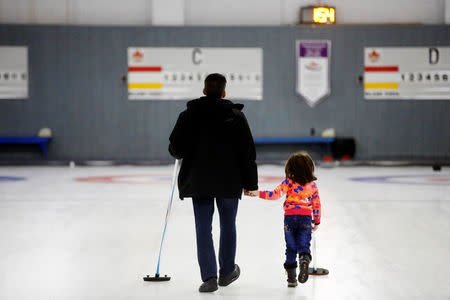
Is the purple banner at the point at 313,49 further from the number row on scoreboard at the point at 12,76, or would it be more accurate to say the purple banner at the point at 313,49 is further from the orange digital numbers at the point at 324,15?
the number row on scoreboard at the point at 12,76

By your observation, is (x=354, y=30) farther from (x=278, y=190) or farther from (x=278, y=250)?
(x=278, y=190)

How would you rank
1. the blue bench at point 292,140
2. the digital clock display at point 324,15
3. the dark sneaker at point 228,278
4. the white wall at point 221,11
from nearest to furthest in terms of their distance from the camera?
the dark sneaker at point 228,278 < the digital clock display at point 324,15 < the blue bench at point 292,140 < the white wall at point 221,11

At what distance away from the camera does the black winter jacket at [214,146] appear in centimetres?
312

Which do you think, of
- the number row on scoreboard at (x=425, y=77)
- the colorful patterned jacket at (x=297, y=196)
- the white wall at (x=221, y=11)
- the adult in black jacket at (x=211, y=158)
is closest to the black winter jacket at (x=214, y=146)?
the adult in black jacket at (x=211, y=158)

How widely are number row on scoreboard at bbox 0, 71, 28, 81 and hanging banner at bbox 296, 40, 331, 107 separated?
6117 millimetres

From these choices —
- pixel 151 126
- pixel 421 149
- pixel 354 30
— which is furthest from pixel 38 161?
pixel 421 149

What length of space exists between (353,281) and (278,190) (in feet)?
2.24

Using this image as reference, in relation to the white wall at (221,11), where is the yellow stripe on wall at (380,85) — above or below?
below

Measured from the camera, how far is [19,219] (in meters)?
5.66

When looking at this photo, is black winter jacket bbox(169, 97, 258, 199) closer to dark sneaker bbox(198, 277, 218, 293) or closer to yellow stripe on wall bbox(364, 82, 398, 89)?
dark sneaker bbox(198, 277, 218, 293)

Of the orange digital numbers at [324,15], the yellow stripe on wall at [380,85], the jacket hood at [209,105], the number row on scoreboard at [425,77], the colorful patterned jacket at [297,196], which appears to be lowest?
the colorful patterned jacket at [297,196]

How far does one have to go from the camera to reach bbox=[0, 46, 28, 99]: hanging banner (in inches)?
538

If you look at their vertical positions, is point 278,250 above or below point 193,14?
below

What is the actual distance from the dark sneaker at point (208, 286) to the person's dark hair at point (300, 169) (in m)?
0.67
